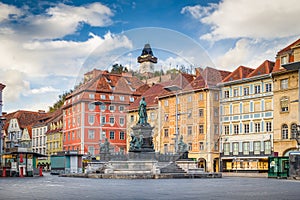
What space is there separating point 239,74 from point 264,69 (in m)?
4.07

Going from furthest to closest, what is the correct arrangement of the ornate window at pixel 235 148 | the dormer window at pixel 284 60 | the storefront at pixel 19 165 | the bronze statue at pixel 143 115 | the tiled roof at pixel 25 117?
the tiled roof at pixel 25 117, the ornate window at pixel 235 148, the dormer window at pixel 284 60, the storefront at pixel 19 165, the bronze statue at pixel 143 115

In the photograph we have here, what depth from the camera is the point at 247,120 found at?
62.2 metres

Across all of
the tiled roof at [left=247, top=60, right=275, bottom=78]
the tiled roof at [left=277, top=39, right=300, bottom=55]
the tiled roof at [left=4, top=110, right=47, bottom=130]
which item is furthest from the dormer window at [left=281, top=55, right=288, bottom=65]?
the tiled roof at [left=4, top=110, right=47, bottom=130]

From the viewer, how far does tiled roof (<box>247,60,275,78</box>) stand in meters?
61.8

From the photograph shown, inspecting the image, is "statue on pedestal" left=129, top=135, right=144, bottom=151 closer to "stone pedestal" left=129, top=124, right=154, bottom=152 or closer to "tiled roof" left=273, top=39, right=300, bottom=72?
"stone pedestal" left=129, top=124, right=154, bottom=152

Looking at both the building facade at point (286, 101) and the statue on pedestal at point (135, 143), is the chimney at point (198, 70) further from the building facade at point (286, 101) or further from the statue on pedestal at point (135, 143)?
the building facade at point (286, 101)

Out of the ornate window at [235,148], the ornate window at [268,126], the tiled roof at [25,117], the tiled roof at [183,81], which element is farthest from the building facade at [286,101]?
the tiled roof at [25,117]

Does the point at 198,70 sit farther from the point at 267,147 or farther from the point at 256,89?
the point at 256,89

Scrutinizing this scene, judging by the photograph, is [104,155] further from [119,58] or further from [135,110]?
[119,58]

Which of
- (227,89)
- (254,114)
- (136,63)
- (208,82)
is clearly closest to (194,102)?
(208,82)

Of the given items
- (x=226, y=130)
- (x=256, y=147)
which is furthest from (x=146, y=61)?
(x=226, y=130)

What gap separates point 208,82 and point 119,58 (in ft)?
15.3

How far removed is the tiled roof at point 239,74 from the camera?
65.4 meters

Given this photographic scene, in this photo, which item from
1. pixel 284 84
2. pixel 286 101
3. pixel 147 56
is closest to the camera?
pixel 147 56
